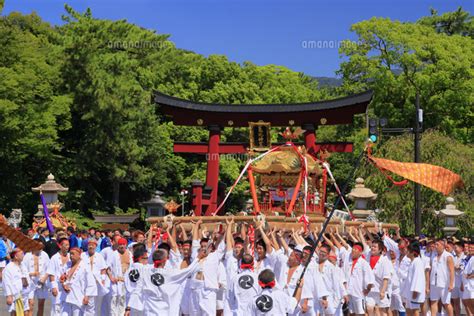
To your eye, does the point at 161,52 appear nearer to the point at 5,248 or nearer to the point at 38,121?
the point at 38,121

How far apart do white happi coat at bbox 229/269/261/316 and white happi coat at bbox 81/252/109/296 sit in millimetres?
2981

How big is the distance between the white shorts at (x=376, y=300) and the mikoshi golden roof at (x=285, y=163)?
983 centimetres

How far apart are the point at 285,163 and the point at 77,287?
12.3 meters

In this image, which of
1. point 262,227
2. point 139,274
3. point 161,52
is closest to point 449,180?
point 262,227

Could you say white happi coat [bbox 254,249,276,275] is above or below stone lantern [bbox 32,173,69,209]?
below

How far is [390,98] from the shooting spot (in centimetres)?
4541

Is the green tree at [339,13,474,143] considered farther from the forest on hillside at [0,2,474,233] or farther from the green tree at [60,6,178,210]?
the green tree at [60,6,178,210]

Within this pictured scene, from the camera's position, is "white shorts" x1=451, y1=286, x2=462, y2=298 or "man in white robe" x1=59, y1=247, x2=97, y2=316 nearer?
"man in white robe" x1=59, y1=247, x2=97, y2=316

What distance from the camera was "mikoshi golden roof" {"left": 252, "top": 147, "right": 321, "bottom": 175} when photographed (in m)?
25.9

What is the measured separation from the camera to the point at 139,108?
44.6 meters

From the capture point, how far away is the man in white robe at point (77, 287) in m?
14.7

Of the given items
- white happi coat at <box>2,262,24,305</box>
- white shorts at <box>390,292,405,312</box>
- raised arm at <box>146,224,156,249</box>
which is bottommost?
white shorts at <box>390,292,405,312</box>

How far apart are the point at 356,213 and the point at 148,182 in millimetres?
15876

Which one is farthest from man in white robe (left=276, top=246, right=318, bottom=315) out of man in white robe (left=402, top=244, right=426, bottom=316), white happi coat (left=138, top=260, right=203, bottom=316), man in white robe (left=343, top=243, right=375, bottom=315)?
man in white robe (left=402, top=244, right=426, bottom=316)
